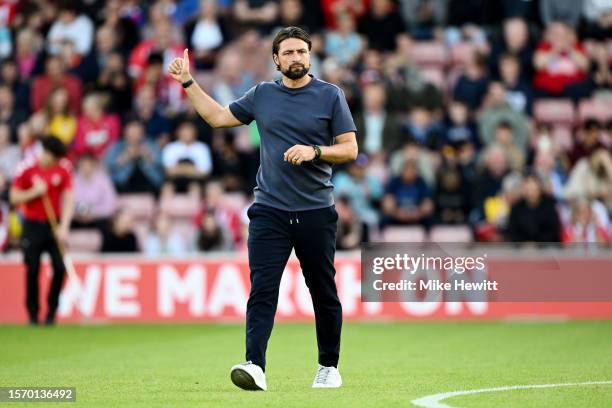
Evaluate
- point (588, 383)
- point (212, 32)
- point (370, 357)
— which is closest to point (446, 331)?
point (370, 357)

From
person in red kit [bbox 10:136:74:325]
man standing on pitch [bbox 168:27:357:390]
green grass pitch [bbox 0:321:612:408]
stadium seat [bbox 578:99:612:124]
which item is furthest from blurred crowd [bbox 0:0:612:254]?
man standing on pitch [bbox 168:27:357:390]

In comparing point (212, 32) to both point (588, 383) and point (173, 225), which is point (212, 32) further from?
point (588, 383)

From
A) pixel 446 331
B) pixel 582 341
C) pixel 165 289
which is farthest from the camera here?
pixel 165 289

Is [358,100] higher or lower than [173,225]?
higher

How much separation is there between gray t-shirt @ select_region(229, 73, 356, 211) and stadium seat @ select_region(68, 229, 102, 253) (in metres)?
11.8

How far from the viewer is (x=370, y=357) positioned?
1198 centimetres

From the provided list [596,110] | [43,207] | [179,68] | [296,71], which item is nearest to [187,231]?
[43,207]

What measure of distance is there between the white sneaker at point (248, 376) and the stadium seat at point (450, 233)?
10845 millimetres

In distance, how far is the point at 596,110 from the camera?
2125 cm

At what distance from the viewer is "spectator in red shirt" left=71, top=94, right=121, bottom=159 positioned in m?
21.1

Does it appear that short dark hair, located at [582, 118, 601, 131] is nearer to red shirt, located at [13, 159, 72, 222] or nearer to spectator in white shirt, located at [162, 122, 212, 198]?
spectator in white shirt, located at [162, 122, 212, 198]

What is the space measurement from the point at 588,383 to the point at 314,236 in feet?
6.73

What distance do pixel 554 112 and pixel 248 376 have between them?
14082 millimetres

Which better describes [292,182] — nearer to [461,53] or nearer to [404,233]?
[404,233]
